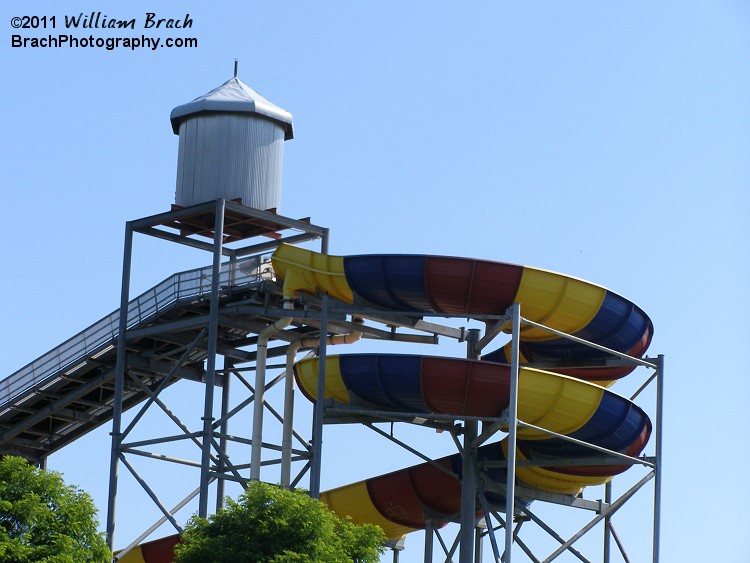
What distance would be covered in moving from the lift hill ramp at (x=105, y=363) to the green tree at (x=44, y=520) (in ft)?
35.1

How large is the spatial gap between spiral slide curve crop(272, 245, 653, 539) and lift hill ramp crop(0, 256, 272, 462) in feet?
11.3

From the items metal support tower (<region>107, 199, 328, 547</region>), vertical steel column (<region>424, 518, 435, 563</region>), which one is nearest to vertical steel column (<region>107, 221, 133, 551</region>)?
metal support tower (<region>107, 199, 328, 547</region>)

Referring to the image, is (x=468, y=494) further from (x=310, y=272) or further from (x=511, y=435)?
(x=310, y=272)

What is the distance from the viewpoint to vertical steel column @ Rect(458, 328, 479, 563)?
51.6 m

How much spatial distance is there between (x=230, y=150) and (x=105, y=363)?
757 centimetres

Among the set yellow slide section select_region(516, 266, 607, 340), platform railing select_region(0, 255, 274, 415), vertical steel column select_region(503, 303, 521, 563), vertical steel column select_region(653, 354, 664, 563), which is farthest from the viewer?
platform railing select_region(0, 255, 274, 415)

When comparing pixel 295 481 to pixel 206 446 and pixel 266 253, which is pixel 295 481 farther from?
pixel 266 253

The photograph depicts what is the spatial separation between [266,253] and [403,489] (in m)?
7.72

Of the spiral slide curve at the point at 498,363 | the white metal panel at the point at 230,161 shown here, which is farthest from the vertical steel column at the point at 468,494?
the white metal panel at the point at 230,161

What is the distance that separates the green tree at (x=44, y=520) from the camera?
43.3 metres

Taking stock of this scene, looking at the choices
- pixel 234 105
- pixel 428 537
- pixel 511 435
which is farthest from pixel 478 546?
pixel 234 105

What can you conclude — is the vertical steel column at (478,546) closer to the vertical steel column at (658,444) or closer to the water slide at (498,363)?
the water slide at (498,363)

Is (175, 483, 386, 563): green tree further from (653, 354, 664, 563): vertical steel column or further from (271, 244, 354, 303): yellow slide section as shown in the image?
(653, 354, 664, 563): vertical steel column

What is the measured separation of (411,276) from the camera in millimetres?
48625
